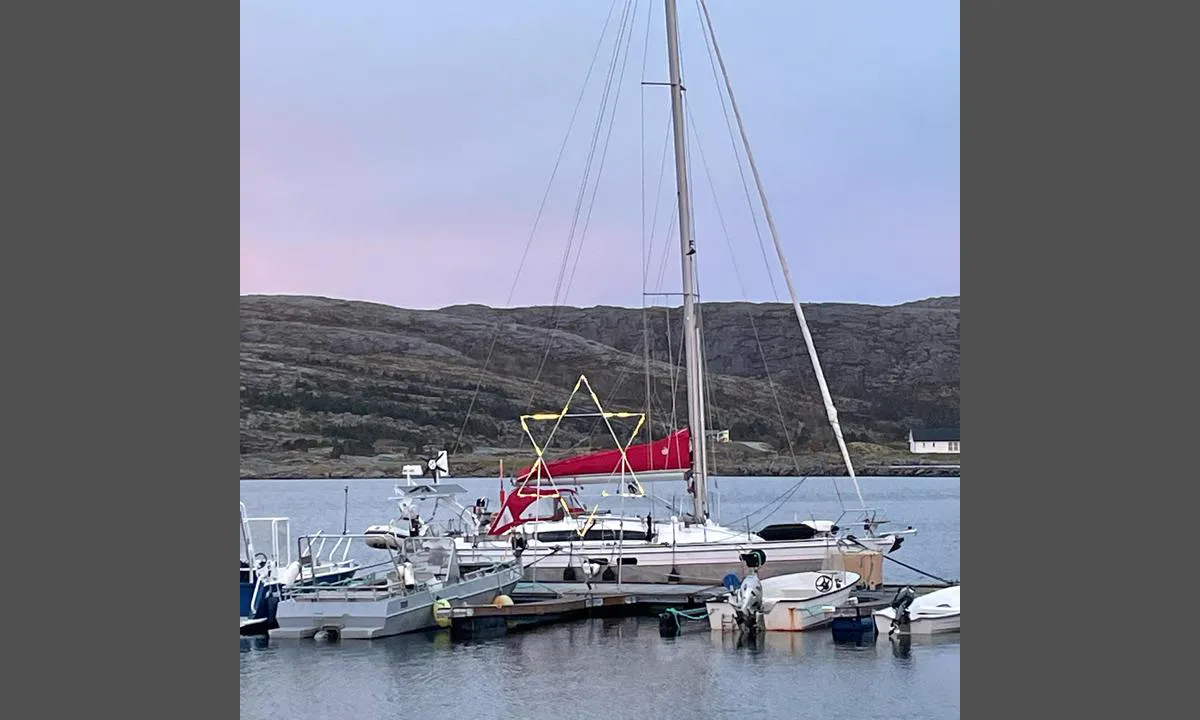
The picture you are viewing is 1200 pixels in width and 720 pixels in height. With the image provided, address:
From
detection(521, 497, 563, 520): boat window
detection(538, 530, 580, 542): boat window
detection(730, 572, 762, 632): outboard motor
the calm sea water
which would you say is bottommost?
the calm sea water

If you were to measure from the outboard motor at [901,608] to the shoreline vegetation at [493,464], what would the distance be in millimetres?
131286

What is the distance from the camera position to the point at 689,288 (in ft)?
111

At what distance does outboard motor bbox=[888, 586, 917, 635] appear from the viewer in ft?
85.3

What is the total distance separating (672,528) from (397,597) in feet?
25.9

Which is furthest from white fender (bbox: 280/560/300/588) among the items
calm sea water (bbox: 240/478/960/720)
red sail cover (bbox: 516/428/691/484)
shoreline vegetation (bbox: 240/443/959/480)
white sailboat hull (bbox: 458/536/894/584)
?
shoreline vegetation (bbox: 240/443/959/480)

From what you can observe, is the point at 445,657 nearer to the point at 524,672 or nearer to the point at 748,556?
the point at 524,672

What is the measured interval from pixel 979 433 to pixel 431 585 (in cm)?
1995

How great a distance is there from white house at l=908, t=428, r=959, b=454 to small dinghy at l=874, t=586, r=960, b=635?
138220 millimetres

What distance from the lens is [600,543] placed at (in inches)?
1262

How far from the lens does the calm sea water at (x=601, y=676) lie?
787 inches

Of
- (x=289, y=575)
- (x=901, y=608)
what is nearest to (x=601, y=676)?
(x=901, y=608)

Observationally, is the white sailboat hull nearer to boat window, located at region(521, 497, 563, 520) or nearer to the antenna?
boat window, located at region(521, 497, 563, 520)

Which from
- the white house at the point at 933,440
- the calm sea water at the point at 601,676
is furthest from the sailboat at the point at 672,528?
the white house at the point at 933,440

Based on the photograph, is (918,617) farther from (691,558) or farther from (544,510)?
(544,510)
